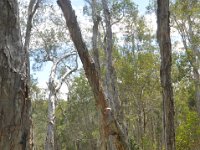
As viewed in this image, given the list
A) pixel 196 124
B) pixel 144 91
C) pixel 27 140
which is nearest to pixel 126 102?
pixel 144 91

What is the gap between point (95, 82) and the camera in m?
3.48

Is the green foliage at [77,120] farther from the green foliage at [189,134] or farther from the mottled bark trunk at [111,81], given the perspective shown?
the green foliage at [189,134]

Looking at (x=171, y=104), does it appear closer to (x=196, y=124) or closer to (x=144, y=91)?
(x=196, y=124)

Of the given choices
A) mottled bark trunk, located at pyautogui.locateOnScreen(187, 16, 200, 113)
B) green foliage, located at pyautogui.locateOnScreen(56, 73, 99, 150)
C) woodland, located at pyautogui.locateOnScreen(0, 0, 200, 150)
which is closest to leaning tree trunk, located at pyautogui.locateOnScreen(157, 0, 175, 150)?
woodland, located at pyautogui.locateOnScreen(0, 0, 200, 150)

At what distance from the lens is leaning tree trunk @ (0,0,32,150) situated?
1.22 m

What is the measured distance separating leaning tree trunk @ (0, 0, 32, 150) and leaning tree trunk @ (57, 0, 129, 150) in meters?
2.05

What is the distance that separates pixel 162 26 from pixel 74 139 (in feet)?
102

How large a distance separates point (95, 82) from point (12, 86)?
2240mm

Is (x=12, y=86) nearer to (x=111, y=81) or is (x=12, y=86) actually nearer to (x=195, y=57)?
(x=111, y=81)

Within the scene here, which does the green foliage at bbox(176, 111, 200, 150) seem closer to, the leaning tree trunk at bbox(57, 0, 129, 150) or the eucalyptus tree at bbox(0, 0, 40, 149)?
the leaning tree trunk at bbox(57, 0, 129, 150)

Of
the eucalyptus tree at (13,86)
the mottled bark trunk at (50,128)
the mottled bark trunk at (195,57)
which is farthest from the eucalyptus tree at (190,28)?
the eucalyptus tree at (13,86)

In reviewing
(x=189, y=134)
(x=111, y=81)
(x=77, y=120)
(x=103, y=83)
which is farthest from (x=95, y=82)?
(x=77, y=120)

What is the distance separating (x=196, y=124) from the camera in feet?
45.9

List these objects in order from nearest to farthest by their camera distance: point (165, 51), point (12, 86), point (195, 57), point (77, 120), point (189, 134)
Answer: point (12, 86)
point (165, 51)
point (189, 134)
point (195, 57)
point (77, 120)
